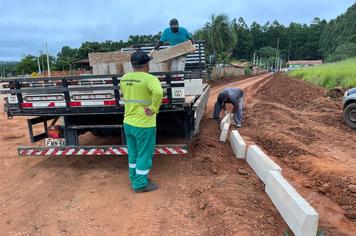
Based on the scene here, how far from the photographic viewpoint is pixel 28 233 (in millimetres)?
4113

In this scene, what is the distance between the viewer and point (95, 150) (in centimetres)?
572

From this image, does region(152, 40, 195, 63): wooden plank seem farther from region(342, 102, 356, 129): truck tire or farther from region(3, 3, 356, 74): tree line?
region(3, 3, 356, 74): tree line

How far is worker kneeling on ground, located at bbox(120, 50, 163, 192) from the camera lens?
190 inches

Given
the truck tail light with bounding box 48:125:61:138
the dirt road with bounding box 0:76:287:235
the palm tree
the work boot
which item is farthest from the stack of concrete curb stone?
the palm tree

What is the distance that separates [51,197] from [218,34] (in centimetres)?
4277

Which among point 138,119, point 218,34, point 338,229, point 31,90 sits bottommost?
point 338,229

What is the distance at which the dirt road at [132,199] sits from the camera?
411 centimetres

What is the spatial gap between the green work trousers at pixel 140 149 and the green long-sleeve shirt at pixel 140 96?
4.0 inches

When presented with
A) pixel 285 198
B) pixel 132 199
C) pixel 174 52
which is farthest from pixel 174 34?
pixel 285 198

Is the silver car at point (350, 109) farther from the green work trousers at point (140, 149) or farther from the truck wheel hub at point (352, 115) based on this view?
the green work trousers at point (140, 149)

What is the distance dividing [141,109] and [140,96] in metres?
0.19

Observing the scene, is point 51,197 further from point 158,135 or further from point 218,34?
point 218,34

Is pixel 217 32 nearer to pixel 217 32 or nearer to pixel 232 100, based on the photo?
pixel 217 32

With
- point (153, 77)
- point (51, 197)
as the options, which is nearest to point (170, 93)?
point (153, 77)
